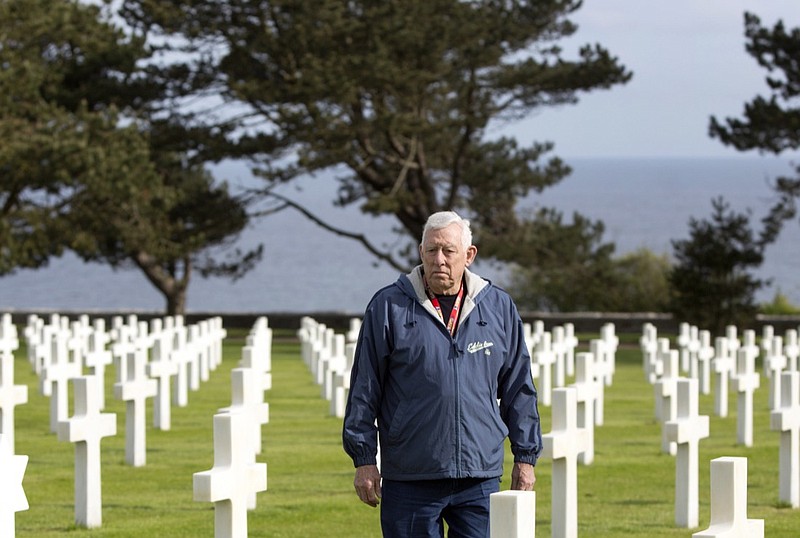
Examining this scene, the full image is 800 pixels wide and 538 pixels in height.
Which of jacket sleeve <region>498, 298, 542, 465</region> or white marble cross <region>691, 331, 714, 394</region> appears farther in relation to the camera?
white marble cross <region>691, 331, 714, 394</region>

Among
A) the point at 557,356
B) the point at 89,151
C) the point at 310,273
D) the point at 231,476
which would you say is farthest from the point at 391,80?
the point at 310,273

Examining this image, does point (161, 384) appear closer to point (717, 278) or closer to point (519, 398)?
point (519, 398)

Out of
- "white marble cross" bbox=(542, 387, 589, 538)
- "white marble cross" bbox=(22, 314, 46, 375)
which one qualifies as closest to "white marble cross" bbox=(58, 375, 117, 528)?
"white marble cross" bbox=(542, 387, 589, 538)

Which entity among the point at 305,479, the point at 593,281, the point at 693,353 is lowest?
the point at 305,479

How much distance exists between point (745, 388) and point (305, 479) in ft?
12.5

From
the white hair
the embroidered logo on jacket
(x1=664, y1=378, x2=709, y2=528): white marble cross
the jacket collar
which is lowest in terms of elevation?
(x1=664, y1=378, x2=709, y2=528): white marble cross

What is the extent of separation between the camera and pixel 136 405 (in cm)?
1104

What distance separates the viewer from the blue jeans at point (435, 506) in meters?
5.45

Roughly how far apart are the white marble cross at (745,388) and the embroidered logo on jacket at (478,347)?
22.9 ft

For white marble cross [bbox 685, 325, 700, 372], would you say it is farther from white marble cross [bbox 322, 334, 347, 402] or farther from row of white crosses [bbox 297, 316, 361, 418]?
white marble cross [bbox 322, 334, 347, 402]

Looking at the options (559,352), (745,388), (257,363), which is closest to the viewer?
(745,388)

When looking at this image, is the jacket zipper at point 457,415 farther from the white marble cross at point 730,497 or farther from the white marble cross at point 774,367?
the white marble cross at point 774,367

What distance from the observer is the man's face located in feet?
17.9

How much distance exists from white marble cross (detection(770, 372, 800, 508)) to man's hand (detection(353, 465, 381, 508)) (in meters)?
4.35
